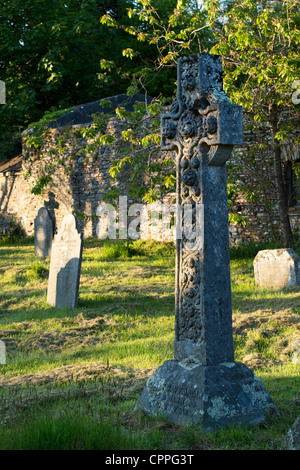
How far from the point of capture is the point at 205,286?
427 cm

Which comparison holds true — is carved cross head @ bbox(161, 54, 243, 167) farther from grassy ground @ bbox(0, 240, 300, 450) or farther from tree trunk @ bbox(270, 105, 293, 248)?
tree trunk @ bbox(270, 105, 293, 248)

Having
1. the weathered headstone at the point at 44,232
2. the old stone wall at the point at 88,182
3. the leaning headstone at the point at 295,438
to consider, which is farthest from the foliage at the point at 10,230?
the leaning headstone at the point at 295,438

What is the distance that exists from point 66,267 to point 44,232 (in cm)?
523

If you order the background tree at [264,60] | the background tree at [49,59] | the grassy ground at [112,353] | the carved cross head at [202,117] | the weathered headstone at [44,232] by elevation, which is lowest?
the grassy ground at [112,353]

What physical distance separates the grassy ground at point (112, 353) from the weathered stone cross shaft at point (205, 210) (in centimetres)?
70

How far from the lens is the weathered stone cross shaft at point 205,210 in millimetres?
4266

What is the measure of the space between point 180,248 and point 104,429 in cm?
154

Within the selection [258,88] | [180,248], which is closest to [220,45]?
[258,88]

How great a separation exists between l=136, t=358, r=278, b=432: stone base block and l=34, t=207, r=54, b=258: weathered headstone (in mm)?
10596

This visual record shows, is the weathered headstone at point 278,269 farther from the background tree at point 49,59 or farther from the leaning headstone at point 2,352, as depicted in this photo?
the background tree at point 49,59

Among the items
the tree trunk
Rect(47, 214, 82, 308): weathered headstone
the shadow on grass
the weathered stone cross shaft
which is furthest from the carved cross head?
the tree trunk

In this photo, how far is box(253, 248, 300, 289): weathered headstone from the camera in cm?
986

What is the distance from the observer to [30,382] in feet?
18.2

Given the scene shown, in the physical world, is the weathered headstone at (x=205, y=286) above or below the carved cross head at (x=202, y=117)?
below
